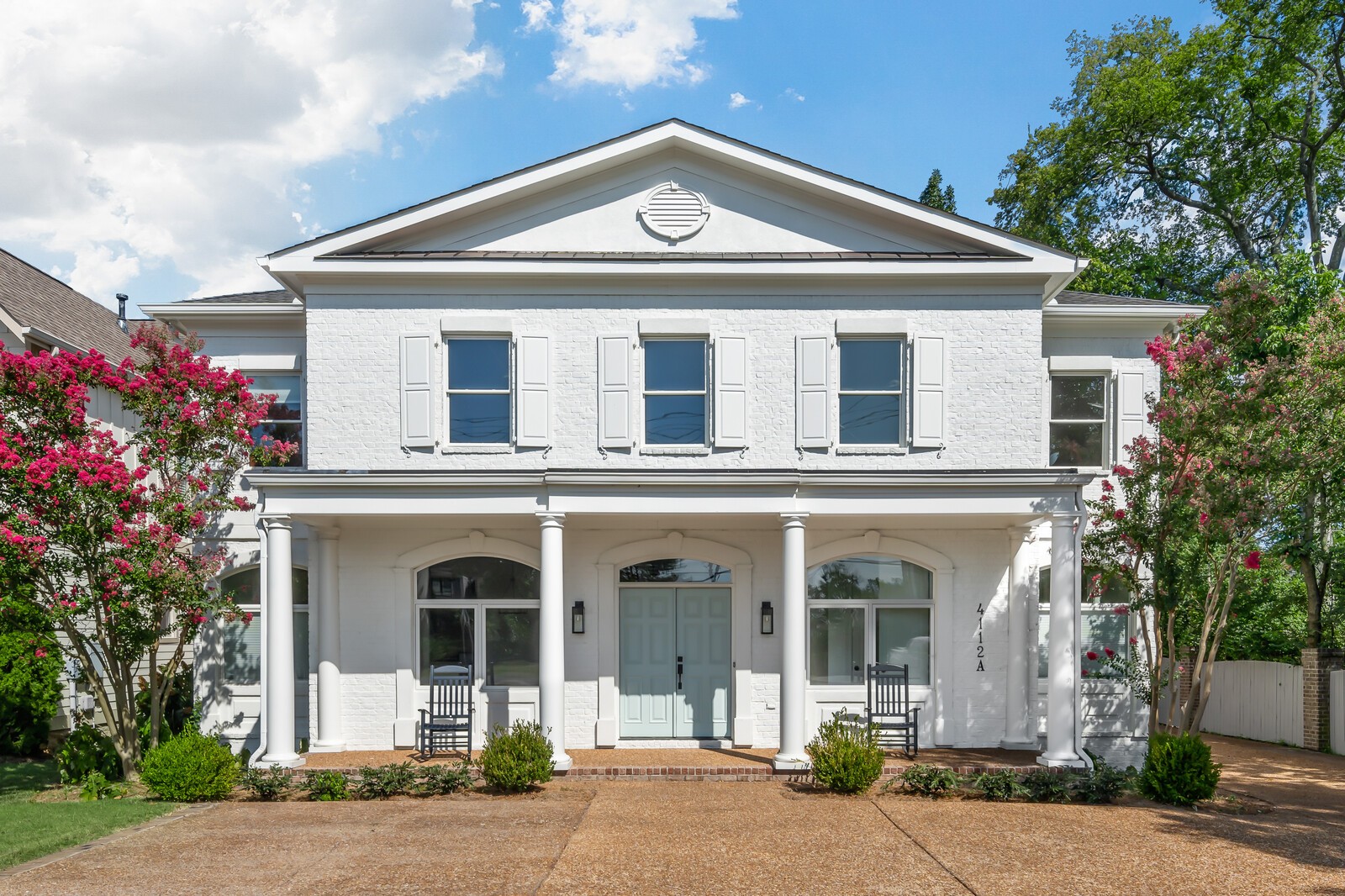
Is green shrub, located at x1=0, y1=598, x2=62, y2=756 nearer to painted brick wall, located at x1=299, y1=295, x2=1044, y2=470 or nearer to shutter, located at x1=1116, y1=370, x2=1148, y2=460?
painted brick wall, located at x1=299, y1=295, x2=1044, y2=470

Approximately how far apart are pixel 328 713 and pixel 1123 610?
1125 cm

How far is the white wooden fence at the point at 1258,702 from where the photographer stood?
18016 mm

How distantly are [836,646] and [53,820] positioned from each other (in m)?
10.1

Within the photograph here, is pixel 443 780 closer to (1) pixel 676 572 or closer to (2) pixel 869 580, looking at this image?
(1) pixel 676 572

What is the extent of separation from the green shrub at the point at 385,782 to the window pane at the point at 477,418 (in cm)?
466

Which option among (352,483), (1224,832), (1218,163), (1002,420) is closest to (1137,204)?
(1218,163)

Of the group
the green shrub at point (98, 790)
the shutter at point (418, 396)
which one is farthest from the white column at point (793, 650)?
the green shrub at point (98, 790)

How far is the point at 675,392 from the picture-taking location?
14.3m

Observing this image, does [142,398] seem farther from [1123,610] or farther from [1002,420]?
[1123,610]

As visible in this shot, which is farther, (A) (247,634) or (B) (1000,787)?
(A) (247,634)

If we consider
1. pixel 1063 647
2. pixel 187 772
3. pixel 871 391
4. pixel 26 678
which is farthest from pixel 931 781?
pixel 26 678

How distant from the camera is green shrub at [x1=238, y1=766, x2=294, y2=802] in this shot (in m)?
11.8

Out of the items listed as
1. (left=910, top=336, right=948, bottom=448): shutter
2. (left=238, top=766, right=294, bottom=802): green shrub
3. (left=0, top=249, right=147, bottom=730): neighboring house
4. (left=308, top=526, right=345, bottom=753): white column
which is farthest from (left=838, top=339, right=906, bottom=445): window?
(left=0, top=249, right=147, bottom=730): neighboring house

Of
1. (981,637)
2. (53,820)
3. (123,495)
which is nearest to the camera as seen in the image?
(53,820)
